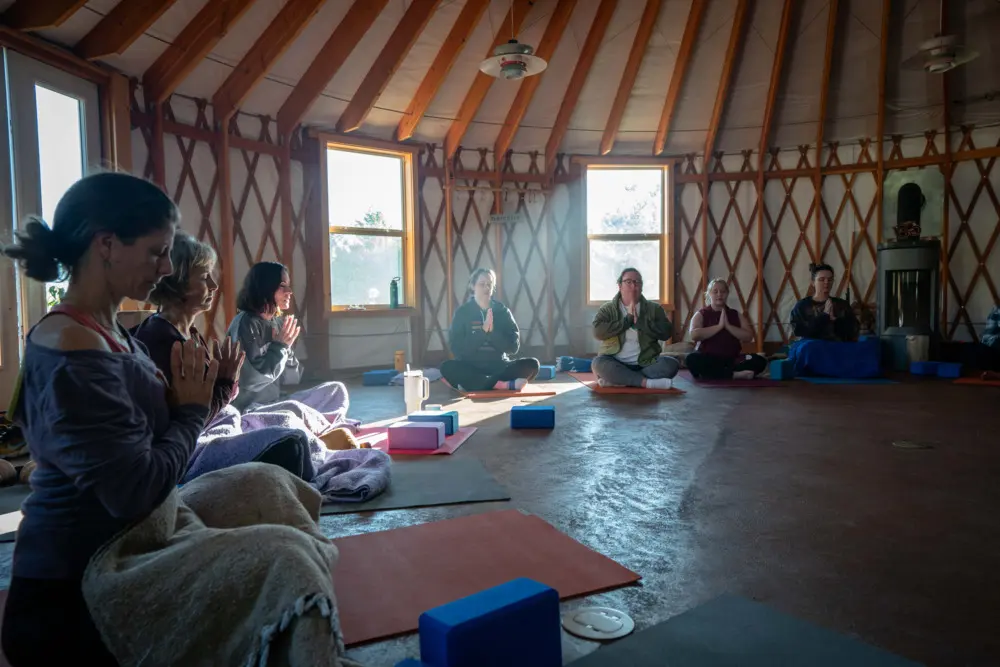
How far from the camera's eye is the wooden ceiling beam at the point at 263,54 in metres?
4.51

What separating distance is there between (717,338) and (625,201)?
2.62m

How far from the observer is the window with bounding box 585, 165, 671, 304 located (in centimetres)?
725

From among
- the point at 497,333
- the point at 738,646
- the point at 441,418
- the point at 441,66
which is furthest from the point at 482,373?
the point at 738,646

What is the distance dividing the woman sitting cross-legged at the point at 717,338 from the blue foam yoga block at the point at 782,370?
0.17 meters

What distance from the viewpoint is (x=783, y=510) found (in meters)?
2.04

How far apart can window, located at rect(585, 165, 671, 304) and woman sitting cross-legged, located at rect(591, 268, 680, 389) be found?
2386 mm

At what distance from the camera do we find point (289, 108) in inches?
216

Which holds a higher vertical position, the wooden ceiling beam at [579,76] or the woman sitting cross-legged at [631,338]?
the wooden ceiling beam at [579,76]

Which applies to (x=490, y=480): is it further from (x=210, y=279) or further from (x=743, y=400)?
(x=743, y=400)

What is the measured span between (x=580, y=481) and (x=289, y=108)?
439 centimetres

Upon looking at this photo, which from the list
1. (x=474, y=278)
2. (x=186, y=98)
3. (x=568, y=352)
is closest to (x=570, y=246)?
(x=568, y=352)

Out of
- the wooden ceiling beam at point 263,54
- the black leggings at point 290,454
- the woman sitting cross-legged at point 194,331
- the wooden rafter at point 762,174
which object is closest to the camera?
the woman sitting cross-legged at point 194,331

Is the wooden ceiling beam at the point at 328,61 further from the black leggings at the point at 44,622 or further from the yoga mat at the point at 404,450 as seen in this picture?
the black leggings at the point at 44,622

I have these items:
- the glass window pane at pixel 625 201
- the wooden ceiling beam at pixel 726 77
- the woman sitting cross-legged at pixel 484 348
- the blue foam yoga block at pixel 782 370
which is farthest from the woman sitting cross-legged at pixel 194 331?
the glass window pane at pixel 625 201
